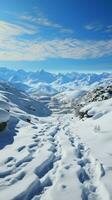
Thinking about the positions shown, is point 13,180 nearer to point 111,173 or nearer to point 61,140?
point 111,173

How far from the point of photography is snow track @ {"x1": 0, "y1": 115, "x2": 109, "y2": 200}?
30.8 ft

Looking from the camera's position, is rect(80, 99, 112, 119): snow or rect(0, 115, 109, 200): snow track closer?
rect(0, 115, 109, 200): snow track

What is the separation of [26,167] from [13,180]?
5.61 feet

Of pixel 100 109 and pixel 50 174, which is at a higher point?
pixel 100 109

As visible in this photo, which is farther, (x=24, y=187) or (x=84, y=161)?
(x=84, y=161)

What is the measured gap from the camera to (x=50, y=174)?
11625 mm

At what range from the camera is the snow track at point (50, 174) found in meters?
9.38

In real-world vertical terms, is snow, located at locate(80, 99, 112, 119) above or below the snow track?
above

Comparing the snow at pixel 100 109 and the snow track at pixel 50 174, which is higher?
the snow at pixel 100 109

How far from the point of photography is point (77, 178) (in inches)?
433

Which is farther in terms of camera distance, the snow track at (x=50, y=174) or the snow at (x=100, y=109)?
the snow at (x=100, y=109)

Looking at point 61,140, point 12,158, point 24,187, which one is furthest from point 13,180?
point 61,140

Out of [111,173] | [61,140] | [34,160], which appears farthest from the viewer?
[61,140]

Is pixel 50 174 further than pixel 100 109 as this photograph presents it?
No
